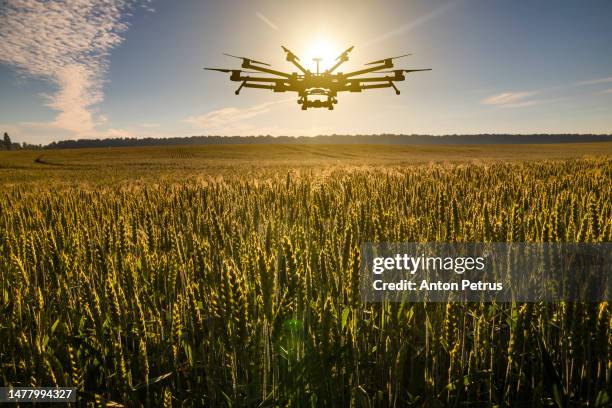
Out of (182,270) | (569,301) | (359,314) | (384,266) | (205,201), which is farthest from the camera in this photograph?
(205,201)

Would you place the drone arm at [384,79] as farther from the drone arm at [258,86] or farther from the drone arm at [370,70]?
the drone arm at [258,86]

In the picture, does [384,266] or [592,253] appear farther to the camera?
[384,266]

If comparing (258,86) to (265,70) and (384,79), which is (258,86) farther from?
(384,79)

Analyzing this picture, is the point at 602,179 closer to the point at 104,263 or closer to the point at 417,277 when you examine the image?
the point at 417,277

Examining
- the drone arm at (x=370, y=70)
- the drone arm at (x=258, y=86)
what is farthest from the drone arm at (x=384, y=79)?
the drone arm at (x=258, y=86)

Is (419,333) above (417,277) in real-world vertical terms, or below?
below

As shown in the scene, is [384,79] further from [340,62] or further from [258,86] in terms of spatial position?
[258,86]

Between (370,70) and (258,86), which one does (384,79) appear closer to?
(370,70)

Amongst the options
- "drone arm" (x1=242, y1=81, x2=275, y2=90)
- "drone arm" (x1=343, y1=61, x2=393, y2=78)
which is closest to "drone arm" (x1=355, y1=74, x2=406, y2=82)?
"drone arm" (x1=343, y1=61, x2=393, y2=78)

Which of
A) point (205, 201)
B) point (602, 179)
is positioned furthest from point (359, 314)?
point (602, 179)

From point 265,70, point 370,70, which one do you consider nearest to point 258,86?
point 265,70

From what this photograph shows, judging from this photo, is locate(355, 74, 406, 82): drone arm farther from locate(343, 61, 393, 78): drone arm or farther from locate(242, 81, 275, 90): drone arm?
locate(242, 81, 275, 90): drone arm
